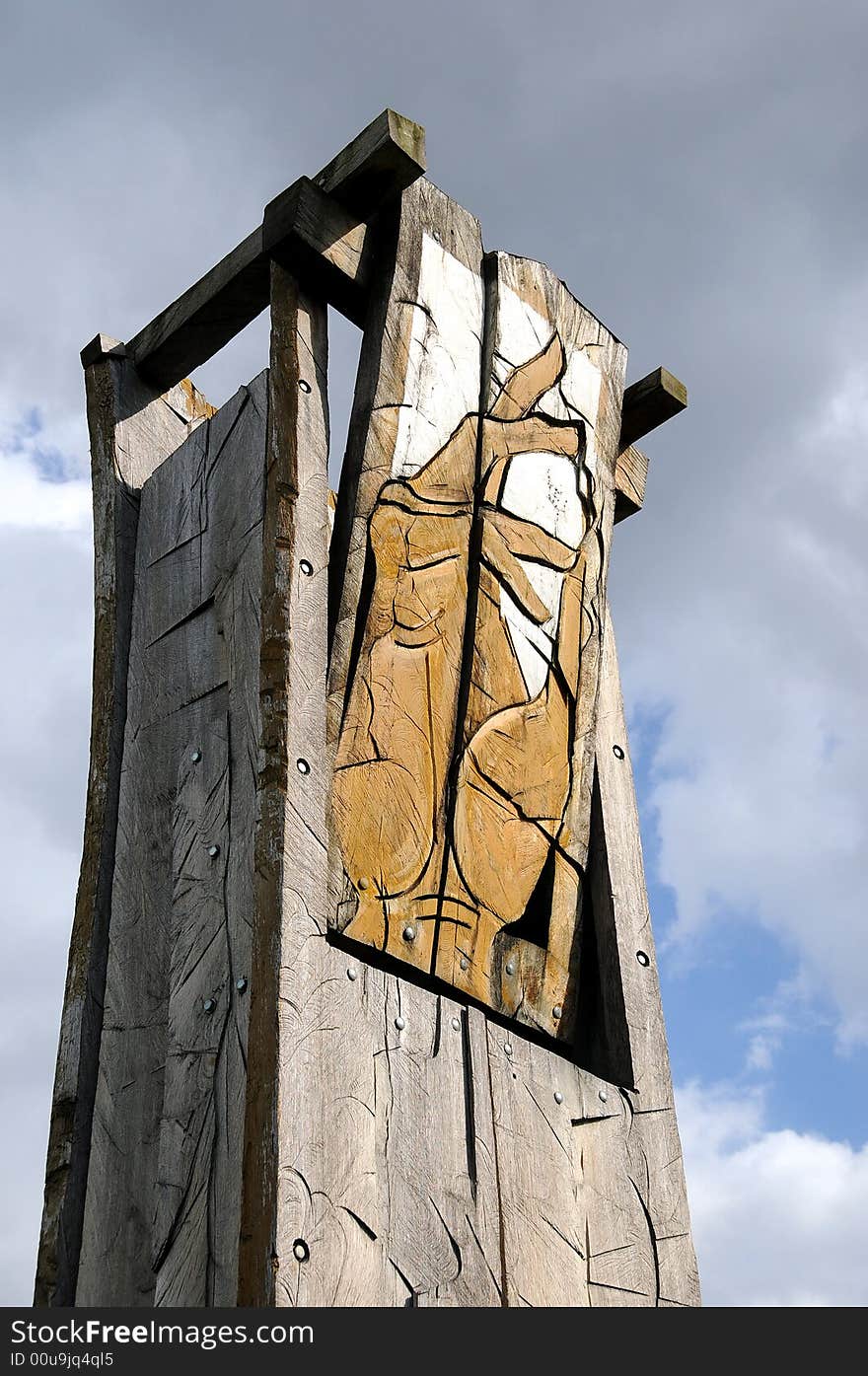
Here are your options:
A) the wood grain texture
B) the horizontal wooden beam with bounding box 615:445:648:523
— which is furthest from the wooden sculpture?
the horizontal wooden beam with bounding box 615:445:648:523

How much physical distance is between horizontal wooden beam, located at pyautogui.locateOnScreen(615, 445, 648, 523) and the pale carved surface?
25 centimetres

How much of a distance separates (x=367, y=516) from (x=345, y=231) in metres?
0.56

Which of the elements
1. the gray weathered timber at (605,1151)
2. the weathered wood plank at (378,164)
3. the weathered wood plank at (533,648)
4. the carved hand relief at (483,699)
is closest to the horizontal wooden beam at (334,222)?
the weathered wood plank at (378,164)

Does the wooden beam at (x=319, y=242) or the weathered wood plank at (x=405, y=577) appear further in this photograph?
the wooden beam at (x=319, y=242)

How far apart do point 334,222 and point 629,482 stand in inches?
37.2

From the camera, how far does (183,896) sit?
7.76 ft

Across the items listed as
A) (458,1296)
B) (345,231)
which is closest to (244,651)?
(345,231)

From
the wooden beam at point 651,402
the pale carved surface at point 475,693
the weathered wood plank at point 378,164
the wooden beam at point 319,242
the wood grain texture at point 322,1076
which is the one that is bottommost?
the wood grain texture at point 322,1076

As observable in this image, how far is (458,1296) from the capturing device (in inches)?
83.2

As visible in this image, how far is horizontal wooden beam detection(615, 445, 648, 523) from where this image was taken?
10.7 feet

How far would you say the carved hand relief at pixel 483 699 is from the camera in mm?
2369

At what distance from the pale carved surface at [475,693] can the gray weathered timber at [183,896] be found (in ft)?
0.69

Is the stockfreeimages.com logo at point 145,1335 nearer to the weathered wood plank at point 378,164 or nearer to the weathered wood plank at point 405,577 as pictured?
the weathered wood plank at point 405,577

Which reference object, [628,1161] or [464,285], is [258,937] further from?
[464,285]
